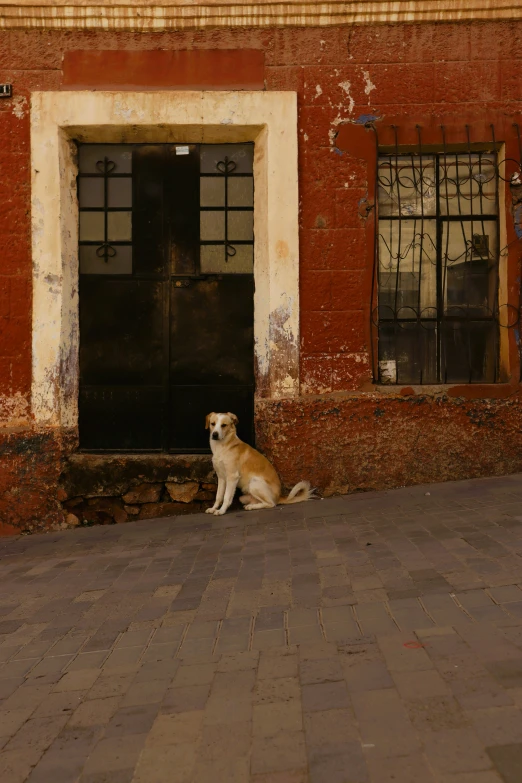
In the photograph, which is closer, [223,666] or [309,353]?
[223,666]

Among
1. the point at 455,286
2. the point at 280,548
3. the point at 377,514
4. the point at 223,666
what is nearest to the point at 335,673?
the point at 223,666

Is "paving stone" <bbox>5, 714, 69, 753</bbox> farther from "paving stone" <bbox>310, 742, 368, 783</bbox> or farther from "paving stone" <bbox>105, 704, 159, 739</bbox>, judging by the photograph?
"paving stone" <bbox>310, 742, 368, 783</bbox>

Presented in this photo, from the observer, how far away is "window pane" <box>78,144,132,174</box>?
6.74 m

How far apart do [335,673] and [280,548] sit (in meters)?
2.07

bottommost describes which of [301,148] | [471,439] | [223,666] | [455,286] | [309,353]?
[223,666]

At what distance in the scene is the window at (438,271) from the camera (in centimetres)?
661

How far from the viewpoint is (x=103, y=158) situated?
6.75 meters

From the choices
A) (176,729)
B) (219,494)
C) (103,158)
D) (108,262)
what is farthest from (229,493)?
(176,729)

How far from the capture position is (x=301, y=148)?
643 cm

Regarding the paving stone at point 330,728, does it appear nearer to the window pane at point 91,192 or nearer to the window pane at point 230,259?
the window pane at point 230,259

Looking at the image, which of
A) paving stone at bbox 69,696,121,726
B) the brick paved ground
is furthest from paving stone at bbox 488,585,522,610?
paving stone at bbox 69,696,121,726

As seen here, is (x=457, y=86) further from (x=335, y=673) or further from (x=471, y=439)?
(x=335, y=673)

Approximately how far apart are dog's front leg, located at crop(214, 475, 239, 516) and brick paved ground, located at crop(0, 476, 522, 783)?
0.84 m

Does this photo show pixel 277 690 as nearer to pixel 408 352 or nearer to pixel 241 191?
pixel 408 352
